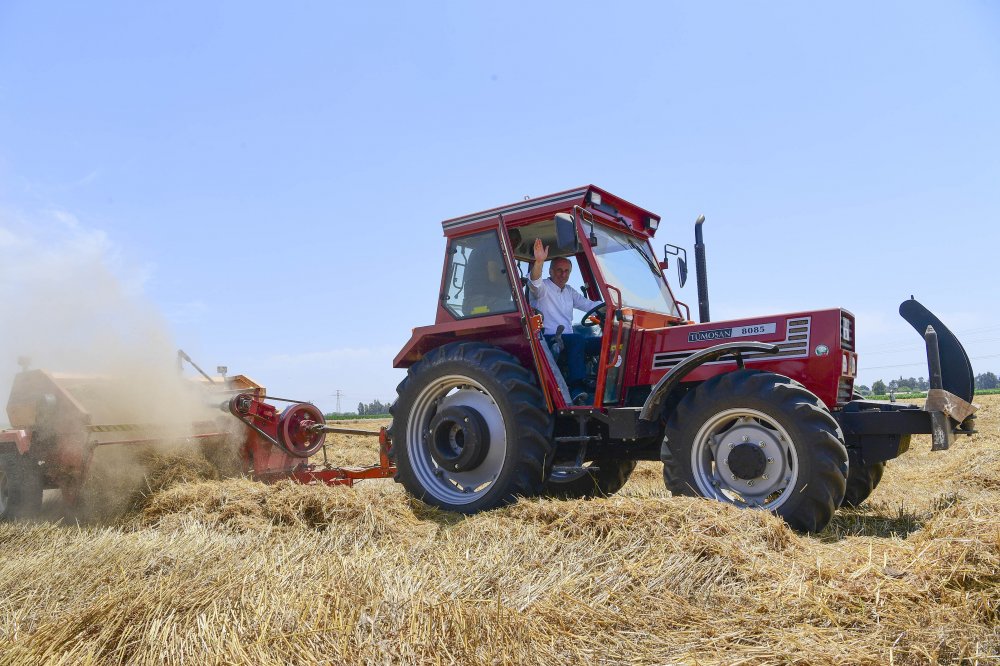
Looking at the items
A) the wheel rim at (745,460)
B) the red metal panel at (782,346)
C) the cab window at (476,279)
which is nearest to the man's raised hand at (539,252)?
the cab window at (476,279)

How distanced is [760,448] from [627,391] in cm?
129

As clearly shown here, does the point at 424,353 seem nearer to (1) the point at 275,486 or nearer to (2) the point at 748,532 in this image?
(1) the point at 275,486

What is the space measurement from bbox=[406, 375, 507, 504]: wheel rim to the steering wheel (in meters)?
0.99

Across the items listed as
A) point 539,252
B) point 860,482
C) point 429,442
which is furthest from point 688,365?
point 429,442

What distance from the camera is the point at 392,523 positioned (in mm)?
4734

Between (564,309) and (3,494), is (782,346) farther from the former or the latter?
(3,494)

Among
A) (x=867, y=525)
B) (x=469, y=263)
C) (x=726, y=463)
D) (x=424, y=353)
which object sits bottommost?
(x=867, y=525)

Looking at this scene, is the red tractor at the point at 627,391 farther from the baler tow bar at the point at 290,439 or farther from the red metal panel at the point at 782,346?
the baler tow bar at the point at 290,439

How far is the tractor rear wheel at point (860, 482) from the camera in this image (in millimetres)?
5629

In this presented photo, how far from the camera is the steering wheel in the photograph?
6.00 m

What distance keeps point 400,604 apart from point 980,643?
74.2 inches

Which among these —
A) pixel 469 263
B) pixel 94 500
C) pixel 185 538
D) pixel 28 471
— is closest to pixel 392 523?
pixel 185 538

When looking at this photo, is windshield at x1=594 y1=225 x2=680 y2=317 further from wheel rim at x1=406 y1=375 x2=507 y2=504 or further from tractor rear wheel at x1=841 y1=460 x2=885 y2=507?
tractor rear wheel at x1=841 y1=460 x2=885 y2=507

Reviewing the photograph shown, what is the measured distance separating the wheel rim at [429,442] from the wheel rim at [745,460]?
5.14 feet
